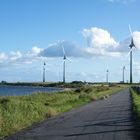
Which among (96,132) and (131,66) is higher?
(131,66)

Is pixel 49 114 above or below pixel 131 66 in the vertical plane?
below

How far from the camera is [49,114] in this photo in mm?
30828

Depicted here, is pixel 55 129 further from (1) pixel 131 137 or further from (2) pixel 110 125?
(1) pixel 131 137

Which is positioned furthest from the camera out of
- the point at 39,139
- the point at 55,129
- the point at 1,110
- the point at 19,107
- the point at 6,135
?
the point at 19,107

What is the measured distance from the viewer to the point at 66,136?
18328mm

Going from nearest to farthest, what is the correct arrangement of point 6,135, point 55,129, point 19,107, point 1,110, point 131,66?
point 6,135, point 55,129, point 1,110, point 19,107, point 131,66

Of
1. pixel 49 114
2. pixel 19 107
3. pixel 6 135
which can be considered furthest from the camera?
pixel 49 114

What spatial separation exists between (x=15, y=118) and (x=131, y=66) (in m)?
122

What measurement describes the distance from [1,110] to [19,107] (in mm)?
3166

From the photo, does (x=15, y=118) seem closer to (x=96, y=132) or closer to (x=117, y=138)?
(x=96, y=132)

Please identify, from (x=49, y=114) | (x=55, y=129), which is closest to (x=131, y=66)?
(x=49, y=114)

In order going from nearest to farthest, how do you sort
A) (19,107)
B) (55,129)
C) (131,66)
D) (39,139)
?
(39,139)
(55,129)
(19,107)
(131,66)

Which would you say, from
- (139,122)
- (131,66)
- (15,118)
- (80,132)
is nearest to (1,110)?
(15,118)

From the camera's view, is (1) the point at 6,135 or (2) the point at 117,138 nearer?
(2) the point at 117,138
